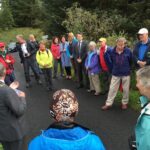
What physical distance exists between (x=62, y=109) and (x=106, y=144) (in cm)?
478

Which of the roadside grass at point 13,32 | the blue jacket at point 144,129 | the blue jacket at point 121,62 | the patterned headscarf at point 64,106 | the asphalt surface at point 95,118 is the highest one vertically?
the patterned headscarf at point 64,106

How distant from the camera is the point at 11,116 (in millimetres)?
5434

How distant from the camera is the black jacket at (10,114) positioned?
5223 millimetres

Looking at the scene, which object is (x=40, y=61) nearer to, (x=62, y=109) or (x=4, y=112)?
(x=4, y=112)

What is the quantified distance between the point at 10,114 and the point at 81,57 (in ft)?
23.9

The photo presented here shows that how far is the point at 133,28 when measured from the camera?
19531 millimetres

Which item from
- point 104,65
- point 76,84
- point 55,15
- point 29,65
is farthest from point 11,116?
point 55,15

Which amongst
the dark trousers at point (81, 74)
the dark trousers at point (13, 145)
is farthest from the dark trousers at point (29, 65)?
the dark trousers at point (13, 145)

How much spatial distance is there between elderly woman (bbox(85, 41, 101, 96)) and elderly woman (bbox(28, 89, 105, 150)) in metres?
7.97

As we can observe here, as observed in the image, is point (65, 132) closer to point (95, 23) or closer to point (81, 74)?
point (81, 74)

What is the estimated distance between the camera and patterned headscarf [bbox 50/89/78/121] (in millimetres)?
3250

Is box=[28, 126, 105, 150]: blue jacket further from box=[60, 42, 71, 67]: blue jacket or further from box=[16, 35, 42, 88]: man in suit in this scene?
box=[60, 42, 71, 67]: blue jacket

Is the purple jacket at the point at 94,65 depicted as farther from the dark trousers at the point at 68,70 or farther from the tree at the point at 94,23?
the tree at the point at 94,23

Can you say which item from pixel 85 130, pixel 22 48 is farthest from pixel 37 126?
pixel 85 130
